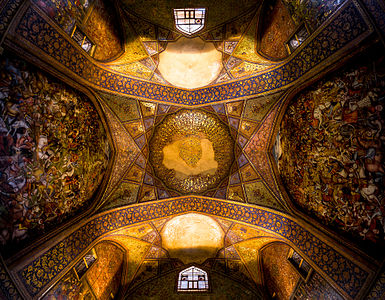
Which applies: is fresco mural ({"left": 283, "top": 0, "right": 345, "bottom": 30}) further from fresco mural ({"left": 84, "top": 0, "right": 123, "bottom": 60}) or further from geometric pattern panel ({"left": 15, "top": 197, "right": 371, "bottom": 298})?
geometric pattern panel ({"left": 15, "top": 197, "right": 371, "bottom": 298})

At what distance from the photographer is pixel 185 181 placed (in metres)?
9.94

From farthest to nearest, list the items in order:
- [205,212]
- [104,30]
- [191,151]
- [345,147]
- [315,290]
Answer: [191,151] → [205,212] → [104,30] → [315,290] → [345,147]

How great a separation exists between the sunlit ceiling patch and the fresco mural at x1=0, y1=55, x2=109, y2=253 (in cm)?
413

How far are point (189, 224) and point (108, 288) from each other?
4.14 meters

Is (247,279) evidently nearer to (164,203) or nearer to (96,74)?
(164,203)

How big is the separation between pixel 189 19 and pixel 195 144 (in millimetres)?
4759

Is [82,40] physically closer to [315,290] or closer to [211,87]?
[211,87]

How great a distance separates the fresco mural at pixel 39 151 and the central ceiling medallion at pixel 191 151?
9.50 ft

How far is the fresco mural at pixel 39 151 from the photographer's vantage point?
462 cm

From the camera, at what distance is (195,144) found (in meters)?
9.58

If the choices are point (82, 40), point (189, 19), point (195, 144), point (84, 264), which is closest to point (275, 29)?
point (189, 19)

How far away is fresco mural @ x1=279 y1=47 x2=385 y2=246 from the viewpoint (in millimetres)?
4402

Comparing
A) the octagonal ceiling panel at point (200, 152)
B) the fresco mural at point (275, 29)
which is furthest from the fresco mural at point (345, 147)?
the fresco mural at point (275, 29)

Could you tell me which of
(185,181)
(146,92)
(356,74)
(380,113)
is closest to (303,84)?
(356,74)
